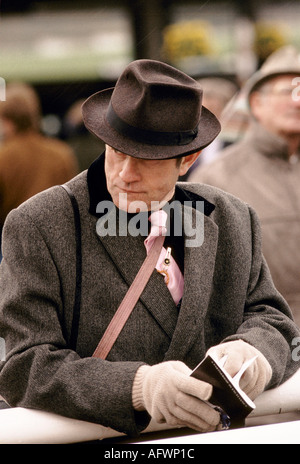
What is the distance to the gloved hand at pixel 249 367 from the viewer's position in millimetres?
1518

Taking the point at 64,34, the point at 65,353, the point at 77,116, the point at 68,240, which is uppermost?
the point at 68,240

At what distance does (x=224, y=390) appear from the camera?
138 cm

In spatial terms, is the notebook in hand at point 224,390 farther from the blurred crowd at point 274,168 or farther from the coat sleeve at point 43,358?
the blurred crowd at point 274,168

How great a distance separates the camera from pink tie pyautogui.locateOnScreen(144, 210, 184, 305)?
1.68 meters

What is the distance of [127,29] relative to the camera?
5059 mm

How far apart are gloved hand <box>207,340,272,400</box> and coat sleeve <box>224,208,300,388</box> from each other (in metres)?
0.04

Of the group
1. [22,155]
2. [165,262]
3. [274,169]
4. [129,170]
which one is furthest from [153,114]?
[22,155]

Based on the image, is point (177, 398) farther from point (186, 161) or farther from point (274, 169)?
point (274, 169)

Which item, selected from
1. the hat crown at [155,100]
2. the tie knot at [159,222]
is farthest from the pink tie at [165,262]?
the hat crown at [155,100]

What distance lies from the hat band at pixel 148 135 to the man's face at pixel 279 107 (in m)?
1.77

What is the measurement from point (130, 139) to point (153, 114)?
8 cm
